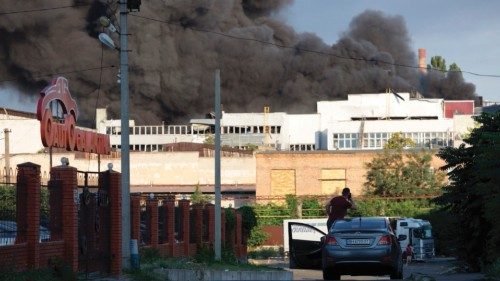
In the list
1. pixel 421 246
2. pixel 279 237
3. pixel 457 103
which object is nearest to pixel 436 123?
pixel 457 103

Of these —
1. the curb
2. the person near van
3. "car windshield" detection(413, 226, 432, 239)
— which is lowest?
the person near van

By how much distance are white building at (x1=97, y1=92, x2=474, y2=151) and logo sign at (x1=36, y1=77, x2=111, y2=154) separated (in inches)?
3297

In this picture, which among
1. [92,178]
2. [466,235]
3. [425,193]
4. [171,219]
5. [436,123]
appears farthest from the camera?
[436,123]

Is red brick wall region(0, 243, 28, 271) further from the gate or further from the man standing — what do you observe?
the man standing

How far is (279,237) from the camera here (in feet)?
231

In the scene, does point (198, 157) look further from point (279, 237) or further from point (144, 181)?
point (279, 237)

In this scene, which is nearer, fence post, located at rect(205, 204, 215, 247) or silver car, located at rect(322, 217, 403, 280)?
silver car, located at rect(322, 217, 403, 280)

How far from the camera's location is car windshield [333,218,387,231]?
22453 mm

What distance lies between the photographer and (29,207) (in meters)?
20.0

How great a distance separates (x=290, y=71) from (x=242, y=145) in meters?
10.8

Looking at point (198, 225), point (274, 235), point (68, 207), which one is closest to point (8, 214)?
point (68, 207)

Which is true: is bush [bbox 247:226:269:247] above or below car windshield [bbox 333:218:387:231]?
below

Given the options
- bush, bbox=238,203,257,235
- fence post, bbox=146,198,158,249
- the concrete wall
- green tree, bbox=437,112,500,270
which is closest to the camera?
green tree, bbox=437,112,500,270

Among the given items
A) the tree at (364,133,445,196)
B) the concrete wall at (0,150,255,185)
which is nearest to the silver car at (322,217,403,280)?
the tree at (364,133,445,196)
